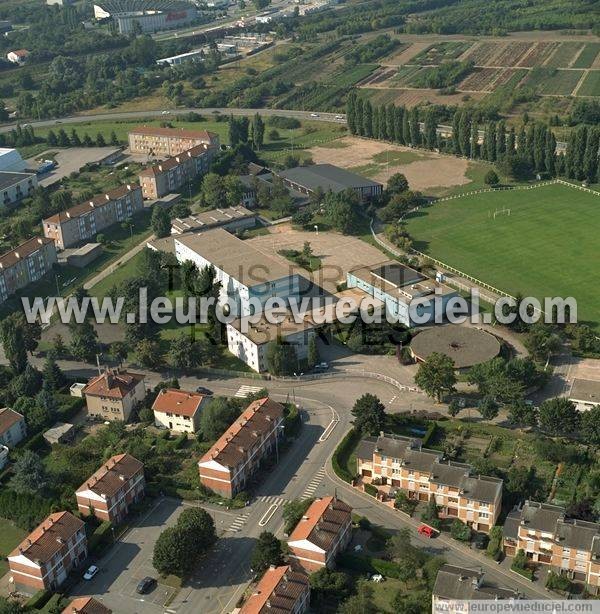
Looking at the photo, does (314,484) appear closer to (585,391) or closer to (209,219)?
(585,391)

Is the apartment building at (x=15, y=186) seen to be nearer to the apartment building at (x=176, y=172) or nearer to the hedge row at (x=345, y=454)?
the apartment building at (x=176, y=172)

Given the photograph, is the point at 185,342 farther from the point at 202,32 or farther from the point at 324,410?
the point at 202,32

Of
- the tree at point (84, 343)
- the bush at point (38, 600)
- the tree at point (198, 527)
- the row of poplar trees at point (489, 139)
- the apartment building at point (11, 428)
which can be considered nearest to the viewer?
the bush at point (38, 600)

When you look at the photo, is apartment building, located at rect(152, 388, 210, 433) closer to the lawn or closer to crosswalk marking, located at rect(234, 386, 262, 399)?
crosswalk marking, located at rect(234, 386, 262, 399)

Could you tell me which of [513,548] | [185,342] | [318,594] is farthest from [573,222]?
[318,594]

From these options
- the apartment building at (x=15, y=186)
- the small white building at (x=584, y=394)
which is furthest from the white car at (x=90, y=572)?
the apartment building at (x=15, y=186)

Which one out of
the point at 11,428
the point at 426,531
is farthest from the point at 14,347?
the point at 426,531
